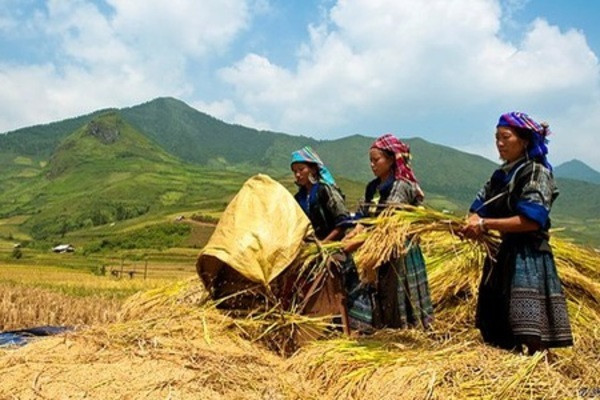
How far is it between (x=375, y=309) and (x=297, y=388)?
1.48 metres

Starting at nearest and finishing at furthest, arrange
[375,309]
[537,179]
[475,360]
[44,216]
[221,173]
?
[475,360] → [537,179] → [375,309] → [44,216] → [221,173]

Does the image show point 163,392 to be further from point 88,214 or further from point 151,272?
point 88,214

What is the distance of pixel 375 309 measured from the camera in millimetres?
4457

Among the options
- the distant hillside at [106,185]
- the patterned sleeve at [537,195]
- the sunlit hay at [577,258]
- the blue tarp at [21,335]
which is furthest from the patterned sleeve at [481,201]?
the distant hillside at [106,185]

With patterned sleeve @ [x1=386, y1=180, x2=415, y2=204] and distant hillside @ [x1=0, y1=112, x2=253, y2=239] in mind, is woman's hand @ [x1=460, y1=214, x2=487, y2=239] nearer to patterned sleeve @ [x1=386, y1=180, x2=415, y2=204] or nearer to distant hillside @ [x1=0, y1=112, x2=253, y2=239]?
patterned sleeve @ [x1=386, y1=180, x2=415, y2=204]

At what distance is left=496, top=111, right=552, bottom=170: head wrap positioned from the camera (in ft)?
11.1

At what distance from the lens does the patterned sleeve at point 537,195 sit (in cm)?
322

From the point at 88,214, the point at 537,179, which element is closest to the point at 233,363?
the point at 537,179

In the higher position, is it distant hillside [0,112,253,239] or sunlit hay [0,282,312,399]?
distant hillside [0,112,253,239]

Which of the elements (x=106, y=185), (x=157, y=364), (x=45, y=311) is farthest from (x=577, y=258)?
(x=106, y=185)

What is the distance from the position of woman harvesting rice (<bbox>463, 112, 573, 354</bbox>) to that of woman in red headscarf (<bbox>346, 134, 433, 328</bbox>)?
2.57 feet

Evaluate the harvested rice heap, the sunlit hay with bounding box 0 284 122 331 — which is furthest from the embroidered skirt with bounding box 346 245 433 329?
the sunlit hay with bounding box 0 284 122 331

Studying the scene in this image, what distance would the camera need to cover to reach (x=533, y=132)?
3.38 m

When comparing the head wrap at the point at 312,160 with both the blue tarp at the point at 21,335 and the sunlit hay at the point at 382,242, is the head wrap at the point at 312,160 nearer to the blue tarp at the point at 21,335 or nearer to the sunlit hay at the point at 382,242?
the sunlit hay at the point at 382,242
